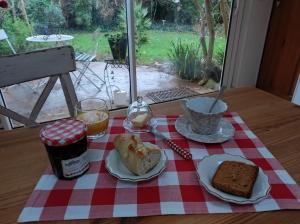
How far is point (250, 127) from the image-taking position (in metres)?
0.82

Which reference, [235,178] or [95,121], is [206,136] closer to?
[235,178]

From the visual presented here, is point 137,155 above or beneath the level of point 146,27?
beneath

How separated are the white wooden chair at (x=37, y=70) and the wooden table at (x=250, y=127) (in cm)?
17

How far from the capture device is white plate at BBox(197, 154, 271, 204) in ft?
1.69

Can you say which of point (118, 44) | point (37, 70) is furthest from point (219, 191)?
point (118, 44)

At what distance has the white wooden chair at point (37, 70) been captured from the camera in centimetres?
90

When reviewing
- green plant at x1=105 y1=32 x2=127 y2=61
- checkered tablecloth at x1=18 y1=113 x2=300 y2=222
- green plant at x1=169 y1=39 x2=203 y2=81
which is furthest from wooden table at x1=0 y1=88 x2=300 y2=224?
green plant at x1=169 y1=39 x2=203 y2=81

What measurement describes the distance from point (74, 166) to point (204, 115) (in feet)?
1.23

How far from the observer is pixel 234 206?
51cm

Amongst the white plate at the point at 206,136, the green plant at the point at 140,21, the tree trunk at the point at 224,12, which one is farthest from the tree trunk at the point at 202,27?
the white plate at the point at 206,136

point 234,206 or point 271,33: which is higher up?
point 271,33

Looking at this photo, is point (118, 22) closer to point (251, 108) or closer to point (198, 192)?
point (251, 108)

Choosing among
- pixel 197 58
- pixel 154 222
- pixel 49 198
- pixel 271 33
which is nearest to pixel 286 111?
pixel 154 222

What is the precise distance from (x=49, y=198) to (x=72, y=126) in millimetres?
166
